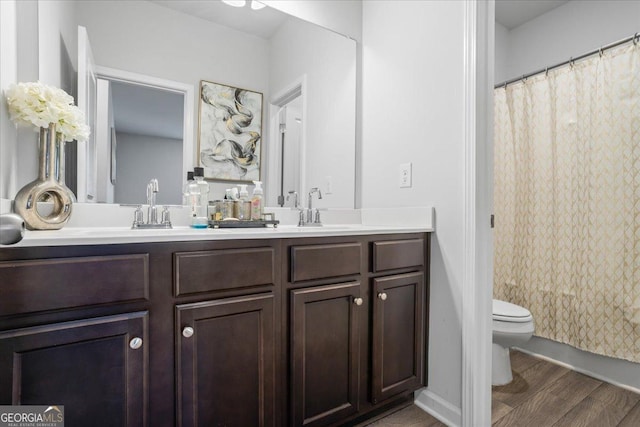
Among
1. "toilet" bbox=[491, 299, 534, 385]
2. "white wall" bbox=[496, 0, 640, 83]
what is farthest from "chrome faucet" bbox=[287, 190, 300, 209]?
"white wall" bbox=[496, 0, 640, 83]

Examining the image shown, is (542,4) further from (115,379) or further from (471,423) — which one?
(115,379)

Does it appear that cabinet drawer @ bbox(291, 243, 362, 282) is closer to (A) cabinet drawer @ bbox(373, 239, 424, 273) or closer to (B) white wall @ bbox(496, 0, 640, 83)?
(A) cabinet drawer @ bbox(373, 239, 424, 273)

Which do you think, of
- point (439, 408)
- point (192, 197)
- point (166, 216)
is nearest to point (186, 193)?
point (192, 197)

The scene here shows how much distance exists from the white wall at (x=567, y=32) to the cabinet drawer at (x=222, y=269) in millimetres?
2700

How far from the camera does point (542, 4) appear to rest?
2.46 metres

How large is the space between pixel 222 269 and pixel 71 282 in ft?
1.27

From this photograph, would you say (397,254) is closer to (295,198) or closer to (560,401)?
(295,198)

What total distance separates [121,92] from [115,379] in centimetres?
113

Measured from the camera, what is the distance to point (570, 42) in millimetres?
2400

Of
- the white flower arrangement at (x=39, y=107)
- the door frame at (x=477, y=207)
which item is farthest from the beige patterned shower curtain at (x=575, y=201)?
the white flower arrangement at (x=39, y=107)

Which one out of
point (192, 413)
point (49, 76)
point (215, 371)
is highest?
point (49, 76)

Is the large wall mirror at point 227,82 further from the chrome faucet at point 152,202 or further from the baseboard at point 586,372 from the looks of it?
the baseboard at point 586,372

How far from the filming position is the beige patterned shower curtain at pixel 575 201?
1.86 meters

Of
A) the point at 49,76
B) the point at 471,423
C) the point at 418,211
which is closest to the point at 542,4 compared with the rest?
the point at 418,211
